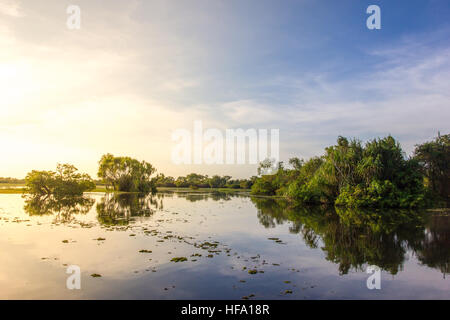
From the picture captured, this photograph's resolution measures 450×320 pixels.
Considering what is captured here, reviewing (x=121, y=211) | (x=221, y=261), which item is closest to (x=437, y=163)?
(x=121, y=211)

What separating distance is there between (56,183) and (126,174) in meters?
23.4

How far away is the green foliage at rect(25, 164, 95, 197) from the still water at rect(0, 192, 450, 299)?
33.0m

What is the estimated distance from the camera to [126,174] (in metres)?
70.3

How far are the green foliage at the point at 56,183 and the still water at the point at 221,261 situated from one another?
33009 mm

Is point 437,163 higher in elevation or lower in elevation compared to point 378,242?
higher

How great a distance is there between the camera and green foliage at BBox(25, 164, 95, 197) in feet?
149

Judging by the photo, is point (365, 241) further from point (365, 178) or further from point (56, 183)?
point (56, 183)

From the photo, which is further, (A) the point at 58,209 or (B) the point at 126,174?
(B) the point at 126,174

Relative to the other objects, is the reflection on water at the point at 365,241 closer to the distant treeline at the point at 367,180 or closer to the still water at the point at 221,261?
the still water at the point at 221,261

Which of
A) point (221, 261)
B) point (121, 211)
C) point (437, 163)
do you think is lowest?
point (121, 211)

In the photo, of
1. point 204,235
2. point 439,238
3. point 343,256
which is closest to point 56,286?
point 204,235

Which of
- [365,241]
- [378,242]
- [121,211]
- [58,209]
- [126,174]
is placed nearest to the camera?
[378,242]

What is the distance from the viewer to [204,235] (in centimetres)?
1541

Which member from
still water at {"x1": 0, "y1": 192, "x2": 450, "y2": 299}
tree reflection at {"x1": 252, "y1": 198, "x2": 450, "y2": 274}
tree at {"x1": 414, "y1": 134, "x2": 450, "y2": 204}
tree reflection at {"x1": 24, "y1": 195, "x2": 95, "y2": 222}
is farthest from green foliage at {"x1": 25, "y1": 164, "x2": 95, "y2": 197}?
tree at {"x1": 414, "y1": 134, "x2": 450, "y2": 204}
